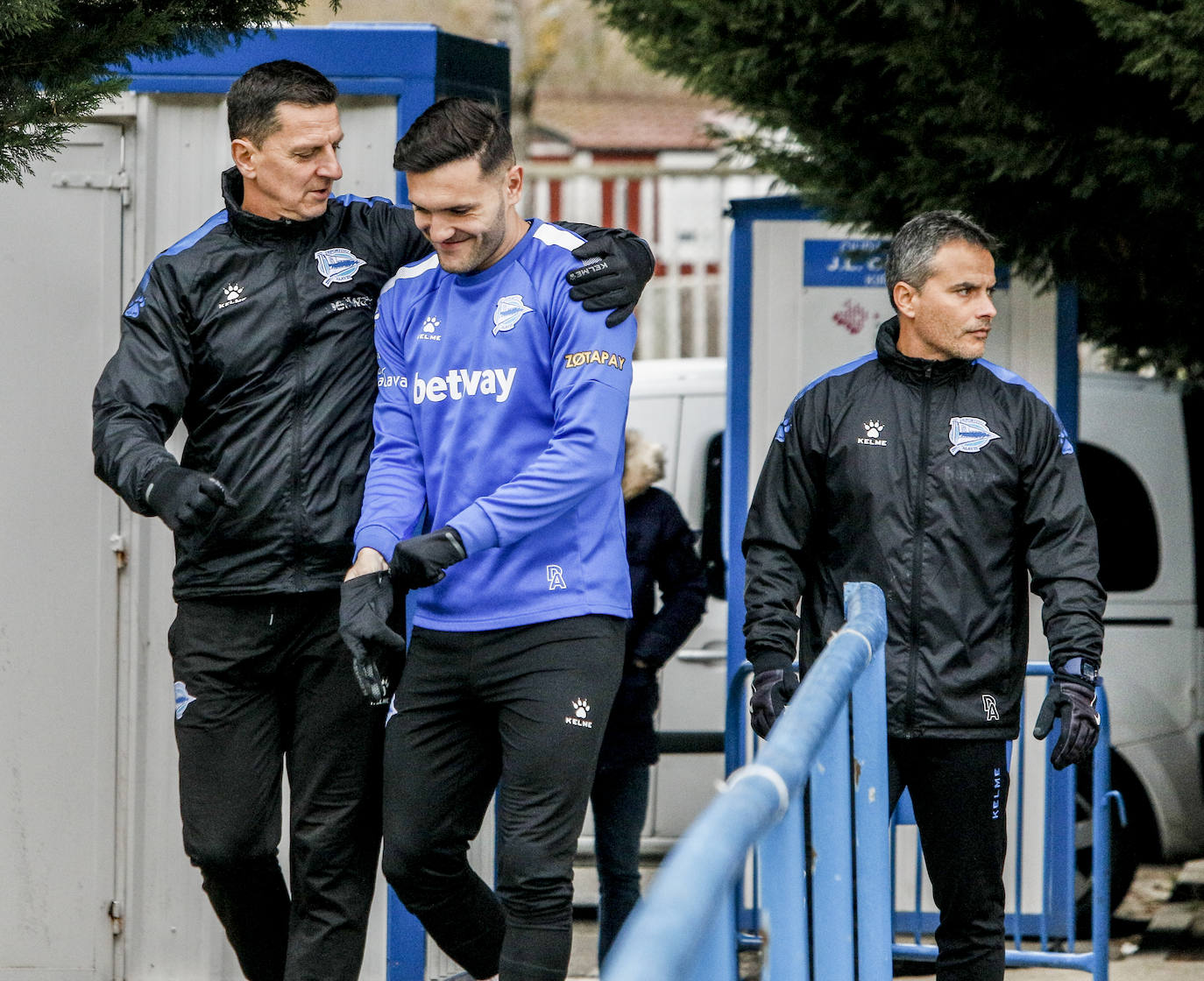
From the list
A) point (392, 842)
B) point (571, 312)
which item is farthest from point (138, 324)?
point (392, 842)

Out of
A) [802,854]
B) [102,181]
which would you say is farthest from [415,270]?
[802,854]

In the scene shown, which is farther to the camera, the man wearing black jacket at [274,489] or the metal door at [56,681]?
the metal door at [56,681]

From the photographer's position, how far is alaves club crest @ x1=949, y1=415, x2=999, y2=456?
3799mm

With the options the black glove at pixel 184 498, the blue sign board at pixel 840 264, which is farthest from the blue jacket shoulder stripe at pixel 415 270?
the blue sign board at pixel 840 264

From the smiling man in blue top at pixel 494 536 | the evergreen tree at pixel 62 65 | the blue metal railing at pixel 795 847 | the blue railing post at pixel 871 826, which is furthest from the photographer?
the smiling man in blue top at pixel 494 536

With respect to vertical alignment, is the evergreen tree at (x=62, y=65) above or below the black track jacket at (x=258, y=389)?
above

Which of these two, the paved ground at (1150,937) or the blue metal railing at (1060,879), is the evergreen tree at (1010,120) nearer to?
the blue metal railing at (1060,879)

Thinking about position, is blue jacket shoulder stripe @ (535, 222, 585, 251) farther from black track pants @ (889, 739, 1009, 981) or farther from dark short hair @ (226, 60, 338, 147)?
black track pants @ (889, 739, 1009, 981)

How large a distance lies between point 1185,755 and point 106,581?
169 inches

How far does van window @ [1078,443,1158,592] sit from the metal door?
12.7 ft

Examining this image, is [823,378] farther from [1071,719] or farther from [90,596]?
[90,596]

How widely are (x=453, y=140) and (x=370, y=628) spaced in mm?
1016

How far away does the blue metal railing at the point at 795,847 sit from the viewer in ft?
4.19

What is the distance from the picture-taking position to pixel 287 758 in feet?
12.3
